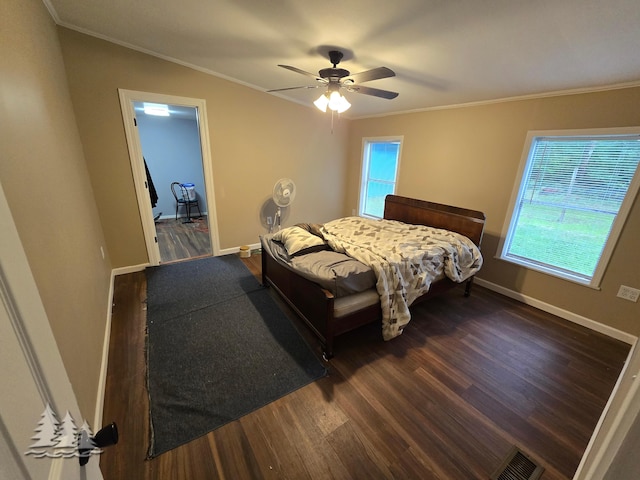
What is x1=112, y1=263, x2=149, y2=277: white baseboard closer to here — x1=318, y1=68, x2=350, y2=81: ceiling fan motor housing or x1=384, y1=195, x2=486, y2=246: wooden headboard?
x1=318, y1=68, x2=350, y2=81: ceiling fan motor housing

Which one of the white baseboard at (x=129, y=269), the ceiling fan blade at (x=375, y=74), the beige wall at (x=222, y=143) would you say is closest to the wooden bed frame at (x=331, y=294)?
the beige wall at (x=222, y=143)

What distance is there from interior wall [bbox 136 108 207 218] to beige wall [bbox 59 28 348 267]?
66.7 inches

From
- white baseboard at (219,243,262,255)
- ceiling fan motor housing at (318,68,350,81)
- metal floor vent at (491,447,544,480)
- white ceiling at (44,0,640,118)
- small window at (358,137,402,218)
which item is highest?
white ceiling at (44,0,640,118)

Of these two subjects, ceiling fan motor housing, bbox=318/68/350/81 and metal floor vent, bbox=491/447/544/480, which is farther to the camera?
ceiling fan motor housing, bbox=318/68/350/81

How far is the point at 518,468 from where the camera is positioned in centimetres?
139

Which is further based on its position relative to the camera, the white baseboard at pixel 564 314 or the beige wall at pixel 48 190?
the white baseboard at pixel 564 314

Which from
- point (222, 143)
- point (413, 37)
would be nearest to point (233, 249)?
point (222, 143)

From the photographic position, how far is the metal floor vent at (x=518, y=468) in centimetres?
135

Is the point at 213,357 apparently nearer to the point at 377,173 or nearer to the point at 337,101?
the point at 337,101

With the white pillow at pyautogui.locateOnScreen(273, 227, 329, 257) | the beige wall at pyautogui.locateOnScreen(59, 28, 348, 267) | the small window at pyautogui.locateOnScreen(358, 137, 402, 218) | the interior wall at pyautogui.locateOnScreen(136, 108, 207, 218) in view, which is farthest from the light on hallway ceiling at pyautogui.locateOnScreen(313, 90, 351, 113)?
the interior wall at pyautogui.locateOnScreen(136, 108, 207, 218)

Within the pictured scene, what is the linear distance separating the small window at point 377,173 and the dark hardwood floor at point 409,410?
267 centimetres

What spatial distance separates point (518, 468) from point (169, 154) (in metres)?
6.59

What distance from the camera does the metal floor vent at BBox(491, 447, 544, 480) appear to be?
1.35 metres

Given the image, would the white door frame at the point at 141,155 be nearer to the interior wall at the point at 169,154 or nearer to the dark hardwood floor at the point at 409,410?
the dark hardwood floor at the point at 409,410
